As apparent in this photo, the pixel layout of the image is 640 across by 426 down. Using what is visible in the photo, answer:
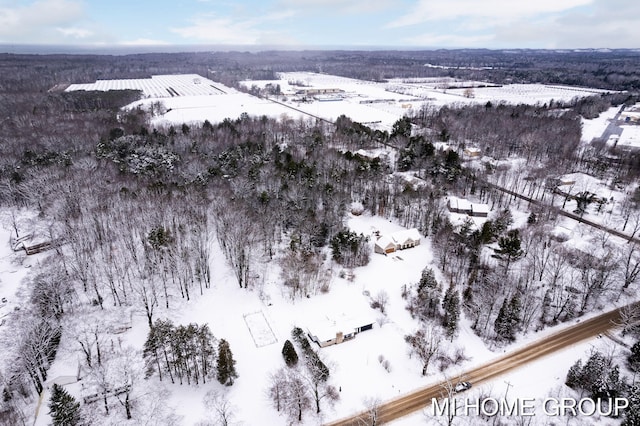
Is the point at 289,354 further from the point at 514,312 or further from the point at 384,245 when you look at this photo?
the point at 384,245

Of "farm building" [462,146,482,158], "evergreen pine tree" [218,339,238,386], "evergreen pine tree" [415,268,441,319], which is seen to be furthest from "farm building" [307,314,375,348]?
"farm building" [462,146,482,158]

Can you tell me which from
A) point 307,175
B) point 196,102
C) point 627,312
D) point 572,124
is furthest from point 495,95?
point 627,312

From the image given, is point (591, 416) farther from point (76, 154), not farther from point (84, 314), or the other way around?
point (76, 154)

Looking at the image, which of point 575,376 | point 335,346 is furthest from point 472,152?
point 335,346

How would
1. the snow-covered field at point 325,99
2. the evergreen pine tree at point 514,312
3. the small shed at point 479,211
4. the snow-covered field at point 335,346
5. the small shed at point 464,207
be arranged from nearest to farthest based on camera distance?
the snow-covered field at point 335,346 → the evergreen pine tree at point 514,312 → the small shed at point 479,211 → the small shed at point 464,207 → the snow-covered field at point 325,99

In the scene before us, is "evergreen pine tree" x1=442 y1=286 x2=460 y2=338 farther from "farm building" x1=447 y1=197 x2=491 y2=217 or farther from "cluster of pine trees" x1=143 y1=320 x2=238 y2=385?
"farm building" x1=447 y1=197 x2=491 y2=217

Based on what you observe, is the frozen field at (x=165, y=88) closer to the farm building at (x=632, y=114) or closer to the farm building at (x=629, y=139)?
the farm building at (x=629, y=139)

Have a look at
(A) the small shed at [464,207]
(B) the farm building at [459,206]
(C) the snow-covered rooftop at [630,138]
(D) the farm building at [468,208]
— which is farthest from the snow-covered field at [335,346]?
(C) the snow-covered rooftop at [630,138]
